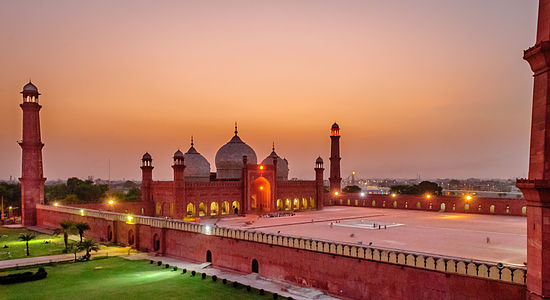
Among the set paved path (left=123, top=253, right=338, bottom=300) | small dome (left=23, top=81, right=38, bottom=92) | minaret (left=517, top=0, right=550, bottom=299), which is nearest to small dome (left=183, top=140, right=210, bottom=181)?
small dome (left=23, top=81, right=38, bottom=92)

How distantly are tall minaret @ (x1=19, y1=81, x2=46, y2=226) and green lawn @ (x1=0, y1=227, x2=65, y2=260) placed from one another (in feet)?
16.1

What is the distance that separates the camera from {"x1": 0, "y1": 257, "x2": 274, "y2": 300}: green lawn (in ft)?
48.6

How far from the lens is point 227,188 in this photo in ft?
108

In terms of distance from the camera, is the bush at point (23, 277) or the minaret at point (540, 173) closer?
the minaret at point (540, 173)

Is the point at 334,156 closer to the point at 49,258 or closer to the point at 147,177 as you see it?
the point at 147,177

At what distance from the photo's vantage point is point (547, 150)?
1019 cm

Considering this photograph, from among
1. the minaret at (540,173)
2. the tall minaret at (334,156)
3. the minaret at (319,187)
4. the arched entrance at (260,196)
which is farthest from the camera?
the tall minaret at (334,156)

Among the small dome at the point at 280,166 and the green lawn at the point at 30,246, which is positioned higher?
the small dome at the point at 280,166

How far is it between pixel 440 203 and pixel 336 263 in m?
21.8

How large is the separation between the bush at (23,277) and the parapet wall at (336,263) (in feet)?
19.9

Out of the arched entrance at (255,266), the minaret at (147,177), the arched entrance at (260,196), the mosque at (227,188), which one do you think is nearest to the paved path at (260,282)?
the arched entrance at (255,266)

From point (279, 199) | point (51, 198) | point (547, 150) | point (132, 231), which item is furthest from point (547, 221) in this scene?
point (51, 198)

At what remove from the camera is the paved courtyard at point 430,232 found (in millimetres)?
16422

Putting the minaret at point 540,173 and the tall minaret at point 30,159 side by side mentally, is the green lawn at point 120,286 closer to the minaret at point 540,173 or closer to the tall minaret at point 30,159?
the minaret at point 540,173
